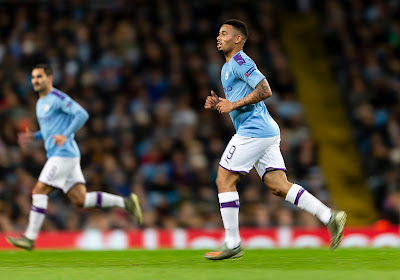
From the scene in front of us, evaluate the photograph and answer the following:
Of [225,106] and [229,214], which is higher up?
[225,106]

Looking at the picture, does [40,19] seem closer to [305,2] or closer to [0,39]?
[0,39]

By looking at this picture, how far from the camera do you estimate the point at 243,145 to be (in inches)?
269

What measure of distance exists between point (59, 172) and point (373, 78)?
25.1ft

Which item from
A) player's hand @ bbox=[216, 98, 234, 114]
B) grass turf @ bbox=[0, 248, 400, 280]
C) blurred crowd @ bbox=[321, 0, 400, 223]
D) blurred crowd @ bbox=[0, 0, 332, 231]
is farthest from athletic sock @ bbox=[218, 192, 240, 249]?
blurred crowd @ bbox=[321, 0, 400, 223]

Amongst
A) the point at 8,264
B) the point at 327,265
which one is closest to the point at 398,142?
the point at 327,265

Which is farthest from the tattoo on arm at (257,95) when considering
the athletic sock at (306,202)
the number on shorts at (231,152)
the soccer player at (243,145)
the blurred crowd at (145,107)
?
the blurred crowd at (145,107)

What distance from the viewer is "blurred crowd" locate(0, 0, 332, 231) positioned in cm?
1284

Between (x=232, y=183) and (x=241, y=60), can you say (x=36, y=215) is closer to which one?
(x=232, y=183)

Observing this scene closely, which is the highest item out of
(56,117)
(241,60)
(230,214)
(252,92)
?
(241,60)

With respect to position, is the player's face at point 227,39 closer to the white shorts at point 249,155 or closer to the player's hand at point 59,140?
the white shorts at point 249,155

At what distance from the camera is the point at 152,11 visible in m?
16.3

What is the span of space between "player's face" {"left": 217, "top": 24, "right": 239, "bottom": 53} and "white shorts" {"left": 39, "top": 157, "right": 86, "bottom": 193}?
309 centimetres

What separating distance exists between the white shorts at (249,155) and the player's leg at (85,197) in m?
3.07

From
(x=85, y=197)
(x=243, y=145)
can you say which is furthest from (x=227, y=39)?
(x=85, y=197)
